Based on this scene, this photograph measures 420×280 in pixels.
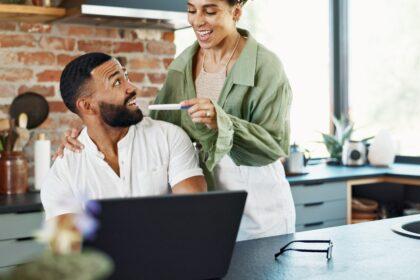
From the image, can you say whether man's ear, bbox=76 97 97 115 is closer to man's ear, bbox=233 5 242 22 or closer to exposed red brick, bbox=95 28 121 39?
man's ear, bbox=233 5 242 22

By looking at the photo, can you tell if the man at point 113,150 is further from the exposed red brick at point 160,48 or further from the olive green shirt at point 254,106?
the exposed red brick at point 160,48

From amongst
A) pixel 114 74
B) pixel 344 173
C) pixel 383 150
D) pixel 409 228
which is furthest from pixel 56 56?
pixel 383 150

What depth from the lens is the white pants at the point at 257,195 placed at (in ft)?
7.82

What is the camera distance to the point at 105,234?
1244 millimetres

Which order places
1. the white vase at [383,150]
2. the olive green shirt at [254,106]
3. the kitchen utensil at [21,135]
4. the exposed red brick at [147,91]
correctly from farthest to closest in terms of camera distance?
the white vase at [383,150]
the exposed red brick at [147,91]
the kitchen utensil at [21,135]
the olive green shirt at [254,106]

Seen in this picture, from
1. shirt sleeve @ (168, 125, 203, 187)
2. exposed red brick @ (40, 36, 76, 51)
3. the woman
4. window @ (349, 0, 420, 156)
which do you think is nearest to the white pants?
the woman

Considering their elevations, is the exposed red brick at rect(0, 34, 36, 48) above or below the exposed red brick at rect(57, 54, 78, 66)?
above

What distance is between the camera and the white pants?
238cm

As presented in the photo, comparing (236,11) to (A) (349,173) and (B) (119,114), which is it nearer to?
(B) (119,114)

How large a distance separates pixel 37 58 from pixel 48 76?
0.11 metres

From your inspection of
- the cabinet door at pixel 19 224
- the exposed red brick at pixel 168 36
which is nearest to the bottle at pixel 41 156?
the cabinet door at pixel 19 224

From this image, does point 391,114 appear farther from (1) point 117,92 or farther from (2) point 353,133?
(1) point 117,92

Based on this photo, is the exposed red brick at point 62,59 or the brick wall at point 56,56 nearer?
the brick wall at point 56,56

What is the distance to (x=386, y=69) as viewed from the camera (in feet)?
15.1
